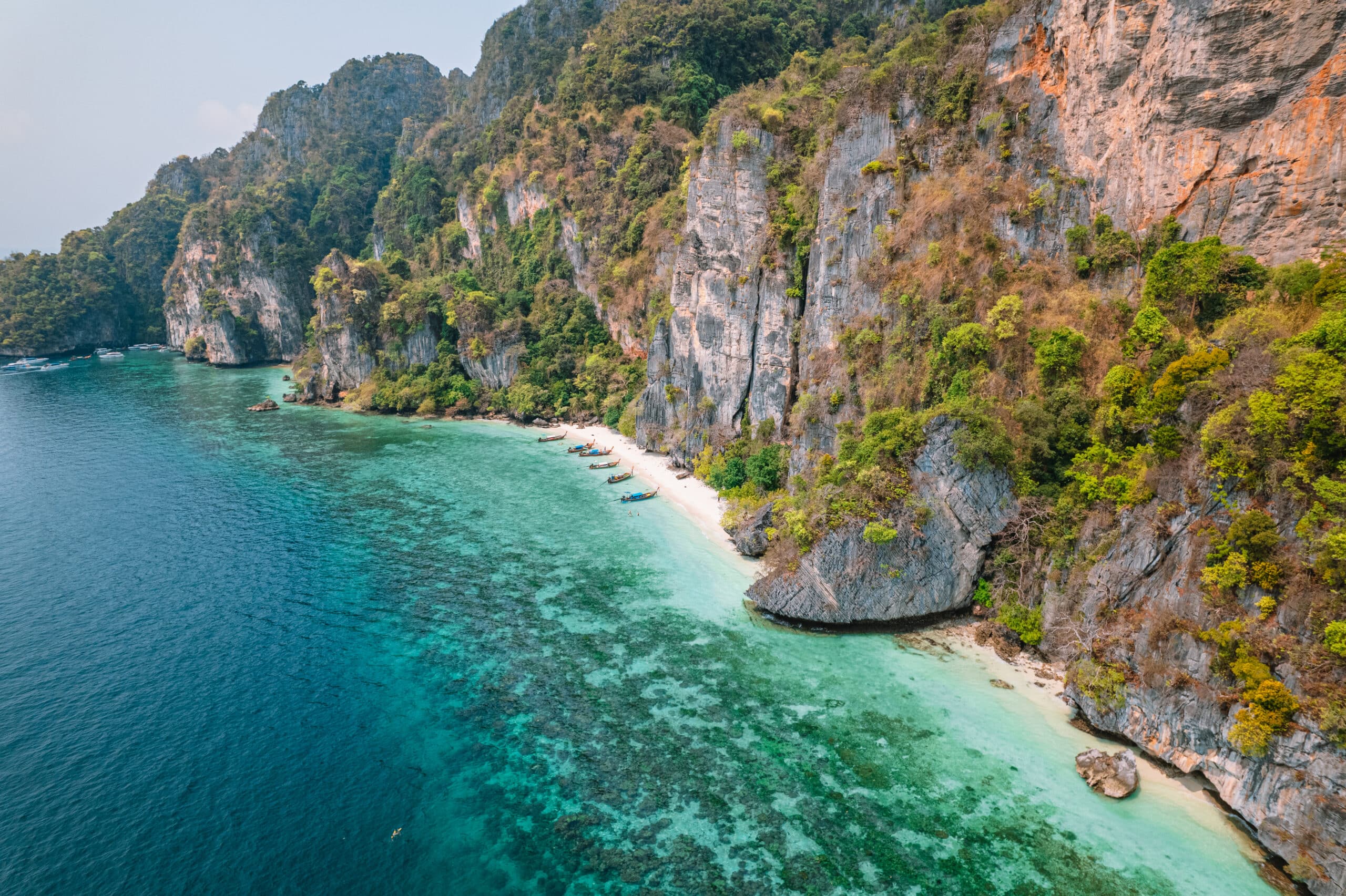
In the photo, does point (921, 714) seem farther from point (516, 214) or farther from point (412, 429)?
point (516, 214)

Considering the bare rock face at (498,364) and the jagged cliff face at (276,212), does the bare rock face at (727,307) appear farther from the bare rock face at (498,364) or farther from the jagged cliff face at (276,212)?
the jagged cliff face at (276,212)

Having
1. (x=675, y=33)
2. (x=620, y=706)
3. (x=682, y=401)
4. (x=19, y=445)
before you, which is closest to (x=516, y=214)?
(x=675, y=33)

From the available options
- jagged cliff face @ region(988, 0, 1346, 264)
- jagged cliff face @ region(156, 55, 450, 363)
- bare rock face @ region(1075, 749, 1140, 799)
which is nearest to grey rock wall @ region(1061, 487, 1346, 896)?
bare rock face @ region(1075, 749, 1140, 799)

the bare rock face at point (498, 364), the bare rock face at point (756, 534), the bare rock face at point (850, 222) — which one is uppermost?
the bare rock face at point (850, 222)

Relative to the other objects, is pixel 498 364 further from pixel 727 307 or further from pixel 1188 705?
pixel 1188 705

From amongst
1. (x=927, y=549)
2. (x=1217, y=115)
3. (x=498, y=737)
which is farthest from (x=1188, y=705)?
(x=498, y=737)

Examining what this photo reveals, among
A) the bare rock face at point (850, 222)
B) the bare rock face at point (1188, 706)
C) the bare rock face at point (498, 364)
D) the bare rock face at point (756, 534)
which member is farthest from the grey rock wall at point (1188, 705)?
the bare rock face at point (498, 364)

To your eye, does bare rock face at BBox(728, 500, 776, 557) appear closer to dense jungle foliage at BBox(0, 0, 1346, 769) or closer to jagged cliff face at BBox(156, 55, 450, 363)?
dense jungle foliage at BBox(0, 0, 1346, 769)
